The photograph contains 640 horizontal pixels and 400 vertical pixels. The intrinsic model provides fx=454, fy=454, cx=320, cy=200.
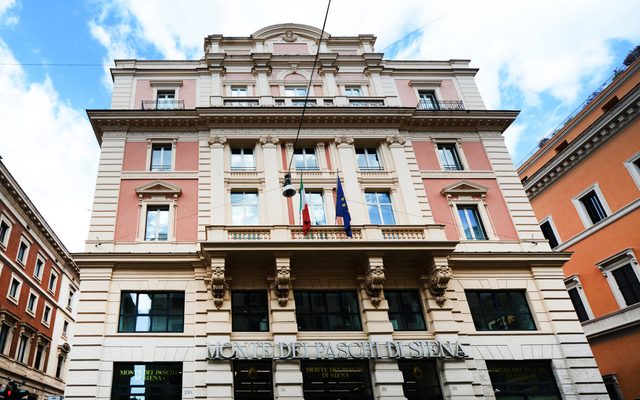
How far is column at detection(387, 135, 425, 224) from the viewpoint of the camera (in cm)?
2053

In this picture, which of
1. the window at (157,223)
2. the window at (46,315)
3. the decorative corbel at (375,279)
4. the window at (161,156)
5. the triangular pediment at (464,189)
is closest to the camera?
the decorative corbel at (375,279)

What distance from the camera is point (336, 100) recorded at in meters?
24.0

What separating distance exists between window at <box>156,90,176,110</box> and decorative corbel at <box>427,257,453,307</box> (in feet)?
50.3

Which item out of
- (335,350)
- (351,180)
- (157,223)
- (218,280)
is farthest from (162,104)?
(335,350)

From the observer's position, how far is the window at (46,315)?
120 ft

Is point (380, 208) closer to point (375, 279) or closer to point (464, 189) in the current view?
point (464, 189)

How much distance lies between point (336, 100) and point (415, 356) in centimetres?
1347

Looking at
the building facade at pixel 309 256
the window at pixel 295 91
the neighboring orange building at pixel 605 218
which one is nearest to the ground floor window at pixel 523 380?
the building facade at pixel 309 256

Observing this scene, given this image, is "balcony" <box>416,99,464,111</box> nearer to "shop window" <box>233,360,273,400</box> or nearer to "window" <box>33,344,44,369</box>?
"shop window" <box>233,360,273,400</box>

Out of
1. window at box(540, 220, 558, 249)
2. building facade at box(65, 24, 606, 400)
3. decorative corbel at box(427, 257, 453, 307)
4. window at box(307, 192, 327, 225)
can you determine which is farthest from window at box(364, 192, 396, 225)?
window at box(540, 220, 558, 249)

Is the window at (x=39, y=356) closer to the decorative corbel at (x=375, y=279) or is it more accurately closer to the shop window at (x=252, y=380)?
the shop window at (x=252, y=380)

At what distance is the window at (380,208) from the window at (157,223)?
9.10 meters

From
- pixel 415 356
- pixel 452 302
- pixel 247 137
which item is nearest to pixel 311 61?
pixel 247 137

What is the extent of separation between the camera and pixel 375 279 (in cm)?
1759
